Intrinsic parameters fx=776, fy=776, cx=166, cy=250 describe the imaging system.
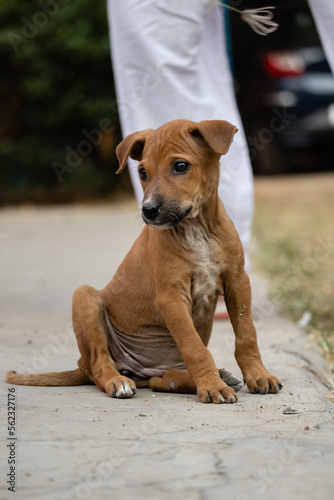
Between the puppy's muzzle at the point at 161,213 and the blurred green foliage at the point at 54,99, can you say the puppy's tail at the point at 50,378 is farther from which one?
the blurred green foliage at the point at 54,99

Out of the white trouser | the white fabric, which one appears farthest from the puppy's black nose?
the white fabric

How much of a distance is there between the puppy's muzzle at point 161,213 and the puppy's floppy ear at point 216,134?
0.26 m

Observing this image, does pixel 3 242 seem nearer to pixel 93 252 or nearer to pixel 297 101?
pixel 93 252

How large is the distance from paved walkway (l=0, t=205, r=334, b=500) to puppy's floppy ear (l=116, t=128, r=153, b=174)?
93 cm

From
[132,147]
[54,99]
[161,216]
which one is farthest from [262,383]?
[54,99]

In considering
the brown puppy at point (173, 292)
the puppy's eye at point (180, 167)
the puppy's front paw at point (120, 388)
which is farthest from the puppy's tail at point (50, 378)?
the puppy's eye at point (180, 167)

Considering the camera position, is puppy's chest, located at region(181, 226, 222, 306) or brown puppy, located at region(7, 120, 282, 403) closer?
brown puppy, located at region(7, 120, 282, 403)

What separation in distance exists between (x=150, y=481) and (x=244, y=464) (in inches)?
11.3

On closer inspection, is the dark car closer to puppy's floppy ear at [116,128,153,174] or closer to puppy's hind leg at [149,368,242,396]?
puppy's floppy ear at [116,128,153,174]

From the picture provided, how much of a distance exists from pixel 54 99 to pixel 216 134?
8086 millimetres

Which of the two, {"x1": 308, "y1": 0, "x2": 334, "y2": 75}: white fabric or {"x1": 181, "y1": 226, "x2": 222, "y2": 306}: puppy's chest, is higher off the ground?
{"x1": 308, "y1": 0, "x2": 334, "y2": 75}: white fabric

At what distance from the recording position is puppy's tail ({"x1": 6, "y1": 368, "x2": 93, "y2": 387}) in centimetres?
313

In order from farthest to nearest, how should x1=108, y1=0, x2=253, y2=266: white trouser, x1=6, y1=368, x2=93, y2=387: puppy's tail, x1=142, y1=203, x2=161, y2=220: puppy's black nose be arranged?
x1=108, y1=0, x2=253, y2=266: white trouser, x1=6, y1=368, x2=93, y2=387: puppy's tail, x1=142, y1=203, x2=161, y2=220: puppy's black nose

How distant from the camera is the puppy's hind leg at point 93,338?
10.0ft
